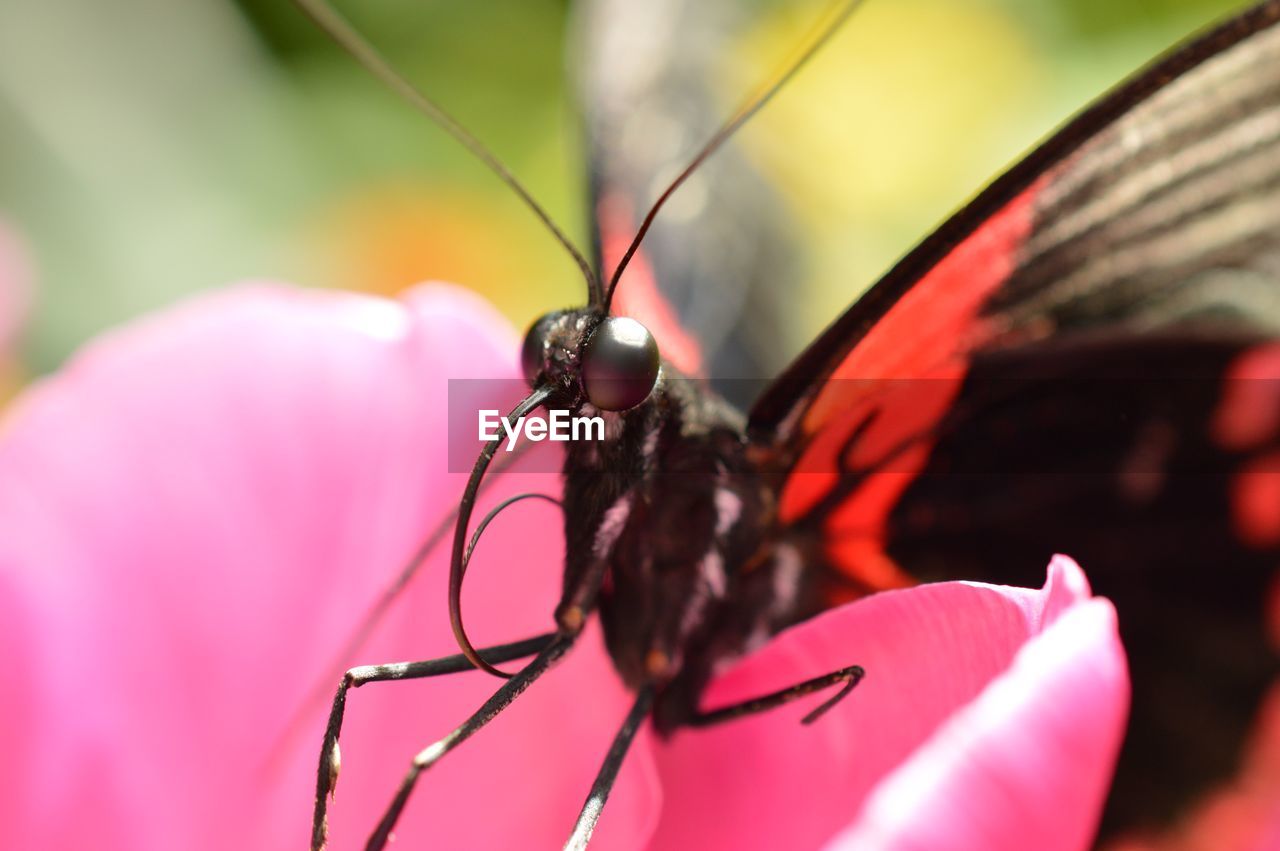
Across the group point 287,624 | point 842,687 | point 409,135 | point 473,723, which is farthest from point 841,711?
point 409,135

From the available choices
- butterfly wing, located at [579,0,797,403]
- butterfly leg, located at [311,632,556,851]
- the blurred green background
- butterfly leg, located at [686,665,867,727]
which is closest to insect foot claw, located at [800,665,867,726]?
butterfly leg, located at [686,665,867,727]

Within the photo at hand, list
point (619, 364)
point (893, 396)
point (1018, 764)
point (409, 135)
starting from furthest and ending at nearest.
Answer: point (409, 135)
point (893, 396)
point (619, 364)
point (1018, 764)

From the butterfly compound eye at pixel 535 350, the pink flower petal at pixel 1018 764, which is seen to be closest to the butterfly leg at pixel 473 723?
the butterfly compound eye at pixel 535 350

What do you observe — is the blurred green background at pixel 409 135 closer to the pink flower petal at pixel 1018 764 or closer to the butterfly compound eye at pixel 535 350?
the butterfly compound eye at pixel 535 350

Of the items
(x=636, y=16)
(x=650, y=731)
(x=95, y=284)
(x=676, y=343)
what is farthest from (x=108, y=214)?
(x=650, y=731)

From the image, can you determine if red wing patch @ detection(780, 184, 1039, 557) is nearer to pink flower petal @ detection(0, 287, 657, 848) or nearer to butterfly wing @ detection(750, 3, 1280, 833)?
butterfly wing @ detection(750, 3, 1280, 833)

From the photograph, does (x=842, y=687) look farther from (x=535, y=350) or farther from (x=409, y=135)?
(x=409, y=135)

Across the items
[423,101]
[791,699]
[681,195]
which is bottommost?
[791,699]
